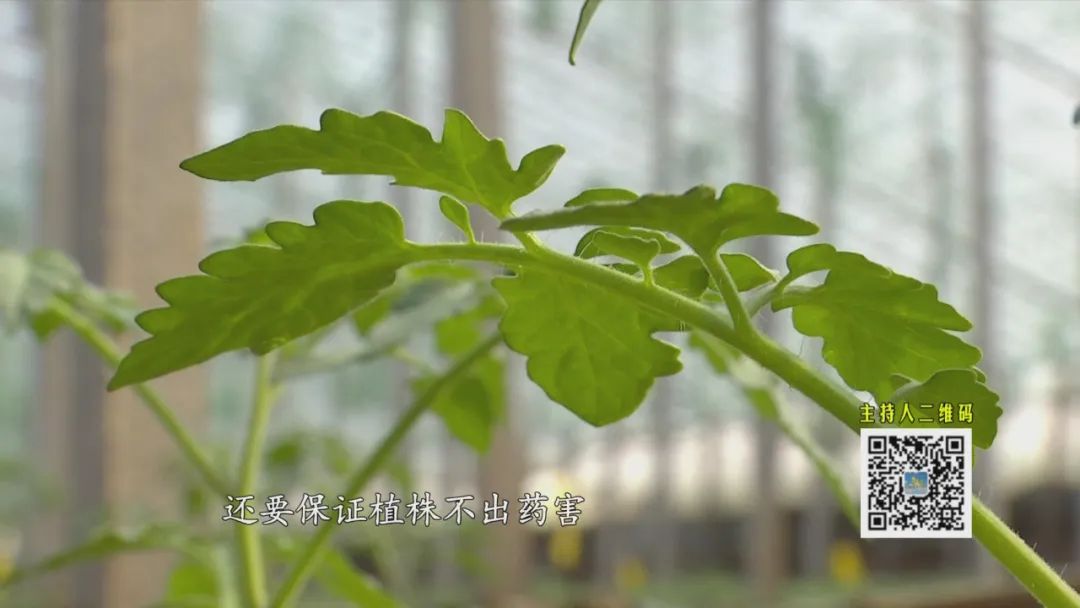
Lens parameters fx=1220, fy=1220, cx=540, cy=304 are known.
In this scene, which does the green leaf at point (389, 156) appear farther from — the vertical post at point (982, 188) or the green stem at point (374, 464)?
the vertical post at point (982, 188)

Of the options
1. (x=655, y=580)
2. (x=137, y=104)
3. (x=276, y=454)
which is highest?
(x=137, y=104)

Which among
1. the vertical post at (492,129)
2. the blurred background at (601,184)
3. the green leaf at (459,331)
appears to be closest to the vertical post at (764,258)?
the blurred background at (601,184)

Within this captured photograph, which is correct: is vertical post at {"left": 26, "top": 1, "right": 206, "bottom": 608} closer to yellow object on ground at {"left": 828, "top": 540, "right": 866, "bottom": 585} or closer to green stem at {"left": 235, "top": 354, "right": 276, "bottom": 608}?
green stem at {"left": 235, "top": 354, "right": 276, "bottom": 608}

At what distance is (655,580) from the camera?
10.1 ft

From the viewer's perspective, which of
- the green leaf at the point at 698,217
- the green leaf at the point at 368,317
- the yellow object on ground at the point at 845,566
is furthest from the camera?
the yellow object on ground at the point at 845,566

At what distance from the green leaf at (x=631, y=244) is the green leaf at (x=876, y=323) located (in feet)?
0.10

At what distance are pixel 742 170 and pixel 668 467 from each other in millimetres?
802

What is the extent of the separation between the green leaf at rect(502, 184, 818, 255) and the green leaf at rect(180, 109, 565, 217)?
29 millimetres

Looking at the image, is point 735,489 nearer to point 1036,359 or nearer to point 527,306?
point 1036,359

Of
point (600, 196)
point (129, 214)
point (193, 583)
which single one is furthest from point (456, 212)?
point (129, 214)

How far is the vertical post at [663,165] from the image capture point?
2.80 metres

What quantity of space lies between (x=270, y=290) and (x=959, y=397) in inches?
5.9

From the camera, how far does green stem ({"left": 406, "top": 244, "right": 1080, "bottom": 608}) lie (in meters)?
0.25

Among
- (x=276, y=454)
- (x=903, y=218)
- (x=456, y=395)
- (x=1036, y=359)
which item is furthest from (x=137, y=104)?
(x=1036, y=359)
